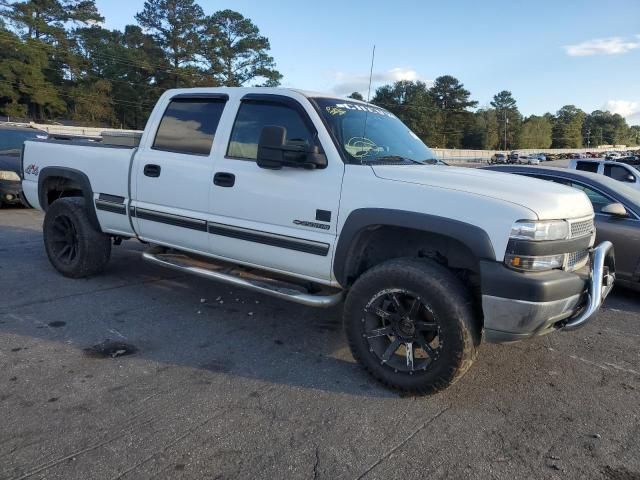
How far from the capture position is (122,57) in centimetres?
7000

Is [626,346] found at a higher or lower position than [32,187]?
lower

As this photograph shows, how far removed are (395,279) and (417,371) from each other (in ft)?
2.04

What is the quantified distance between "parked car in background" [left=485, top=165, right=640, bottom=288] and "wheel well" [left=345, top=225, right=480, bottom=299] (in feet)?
10.6

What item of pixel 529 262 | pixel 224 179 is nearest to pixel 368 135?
pixel 224 179

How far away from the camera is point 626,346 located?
4.41 m

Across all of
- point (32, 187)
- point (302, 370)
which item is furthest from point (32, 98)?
point (302, 370)

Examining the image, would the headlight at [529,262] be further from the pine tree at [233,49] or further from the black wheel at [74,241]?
the pine tree at [233,49]

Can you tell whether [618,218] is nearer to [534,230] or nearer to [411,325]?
[534,230]

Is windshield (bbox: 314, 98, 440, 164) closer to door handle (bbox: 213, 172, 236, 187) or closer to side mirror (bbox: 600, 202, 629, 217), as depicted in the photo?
door handle (bbox: 213, 172, 236, 187)

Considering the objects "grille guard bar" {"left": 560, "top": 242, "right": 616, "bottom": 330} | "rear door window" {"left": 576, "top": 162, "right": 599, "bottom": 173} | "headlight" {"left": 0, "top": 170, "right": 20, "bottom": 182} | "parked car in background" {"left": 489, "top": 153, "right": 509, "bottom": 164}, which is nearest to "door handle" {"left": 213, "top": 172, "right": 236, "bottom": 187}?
"grille guard bar" {"left": 560, "top": 242, "right": 616, "bottom": 330}

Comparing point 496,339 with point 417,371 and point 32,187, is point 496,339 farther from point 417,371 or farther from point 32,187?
point 32,187

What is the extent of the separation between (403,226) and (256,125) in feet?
5.38

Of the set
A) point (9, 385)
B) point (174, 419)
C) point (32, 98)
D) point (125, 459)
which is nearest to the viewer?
point (125, 459)

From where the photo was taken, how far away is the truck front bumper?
116 inches
